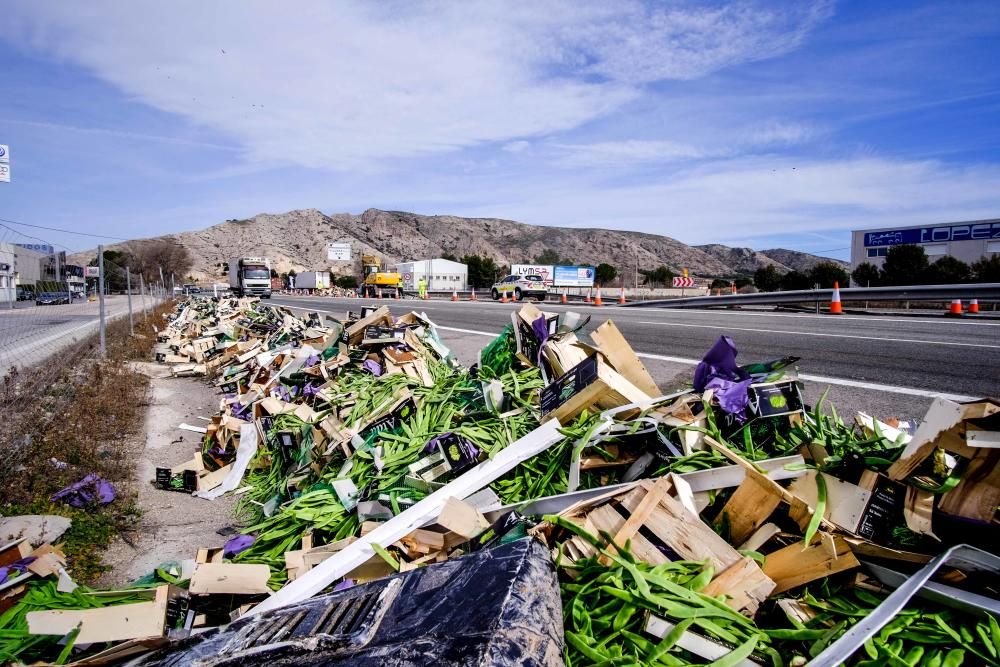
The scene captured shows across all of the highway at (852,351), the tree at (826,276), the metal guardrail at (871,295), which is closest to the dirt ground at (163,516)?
the highway at (852,351)

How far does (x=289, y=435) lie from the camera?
5004 millimetres

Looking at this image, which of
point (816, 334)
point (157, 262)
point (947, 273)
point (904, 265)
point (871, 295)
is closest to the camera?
point (816, 334)

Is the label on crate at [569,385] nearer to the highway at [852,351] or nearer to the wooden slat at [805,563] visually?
the wooden slat at [805,563]

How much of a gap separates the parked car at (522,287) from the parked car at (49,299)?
22187 millimetres

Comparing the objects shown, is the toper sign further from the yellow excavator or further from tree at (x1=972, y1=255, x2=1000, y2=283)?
tree at (x1=972, y1=255, x2=1000, y2=283)

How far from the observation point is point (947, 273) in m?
35.2

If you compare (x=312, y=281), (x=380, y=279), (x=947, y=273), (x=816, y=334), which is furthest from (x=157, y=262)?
(x=816, y=334)

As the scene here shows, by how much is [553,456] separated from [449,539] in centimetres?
86

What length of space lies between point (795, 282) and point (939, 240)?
2400 cm

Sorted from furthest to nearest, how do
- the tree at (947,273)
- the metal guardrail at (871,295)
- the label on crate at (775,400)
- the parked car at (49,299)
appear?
the tree at (947,273) < the parked car at (49,299) < the metal guardrail at (871,295) < the label on crate at (775,400)

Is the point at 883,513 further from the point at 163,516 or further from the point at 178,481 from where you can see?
the point at 178,481

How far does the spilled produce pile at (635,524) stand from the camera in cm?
188

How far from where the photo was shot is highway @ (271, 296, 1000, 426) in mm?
5098

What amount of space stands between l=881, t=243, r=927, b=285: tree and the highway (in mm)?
32172
